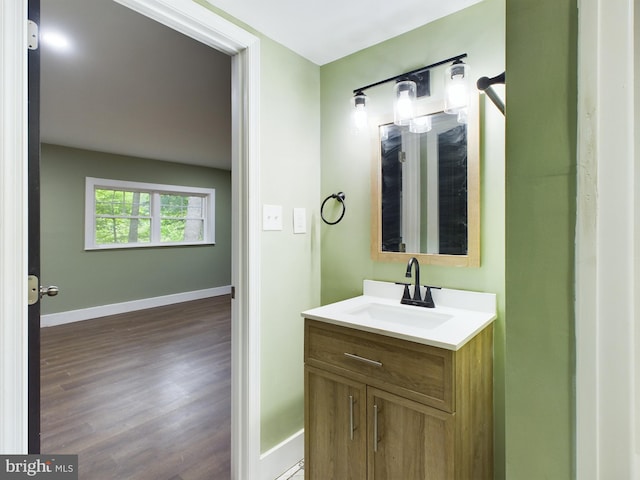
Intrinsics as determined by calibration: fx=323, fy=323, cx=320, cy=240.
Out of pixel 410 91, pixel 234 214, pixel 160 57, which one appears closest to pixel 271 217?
pixel 234 214

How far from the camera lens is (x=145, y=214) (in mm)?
5309

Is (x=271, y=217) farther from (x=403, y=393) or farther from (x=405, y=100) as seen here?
(x=403, y=393)

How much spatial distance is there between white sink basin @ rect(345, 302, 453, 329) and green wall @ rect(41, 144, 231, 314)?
180 inches

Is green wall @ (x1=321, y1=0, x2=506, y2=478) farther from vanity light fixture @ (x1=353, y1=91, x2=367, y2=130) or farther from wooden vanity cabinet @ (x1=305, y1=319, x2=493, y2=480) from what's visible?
wooden vanity cabinet @ (x1=305, y1=319, x2=493, y2=480)

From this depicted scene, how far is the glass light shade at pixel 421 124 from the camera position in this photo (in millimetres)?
1583

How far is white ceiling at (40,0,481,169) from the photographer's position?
151 centimetres

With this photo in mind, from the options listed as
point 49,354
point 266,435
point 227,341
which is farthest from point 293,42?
point 49,354

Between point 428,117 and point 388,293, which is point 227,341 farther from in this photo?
point 428,117

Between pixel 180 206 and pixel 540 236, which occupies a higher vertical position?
pixel 180 206

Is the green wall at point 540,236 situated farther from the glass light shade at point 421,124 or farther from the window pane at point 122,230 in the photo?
the window pane at point 122,230

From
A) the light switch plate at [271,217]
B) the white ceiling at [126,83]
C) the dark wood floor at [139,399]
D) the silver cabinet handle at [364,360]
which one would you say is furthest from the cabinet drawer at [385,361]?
the white ceiling at [126,83]

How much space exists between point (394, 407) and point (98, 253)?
5.00 meters

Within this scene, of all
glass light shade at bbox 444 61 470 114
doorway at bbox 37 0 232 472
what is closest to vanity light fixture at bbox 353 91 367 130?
glass light shade at bbox 444 61 470 114

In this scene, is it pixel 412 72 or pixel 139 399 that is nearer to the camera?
pixel 412 72
